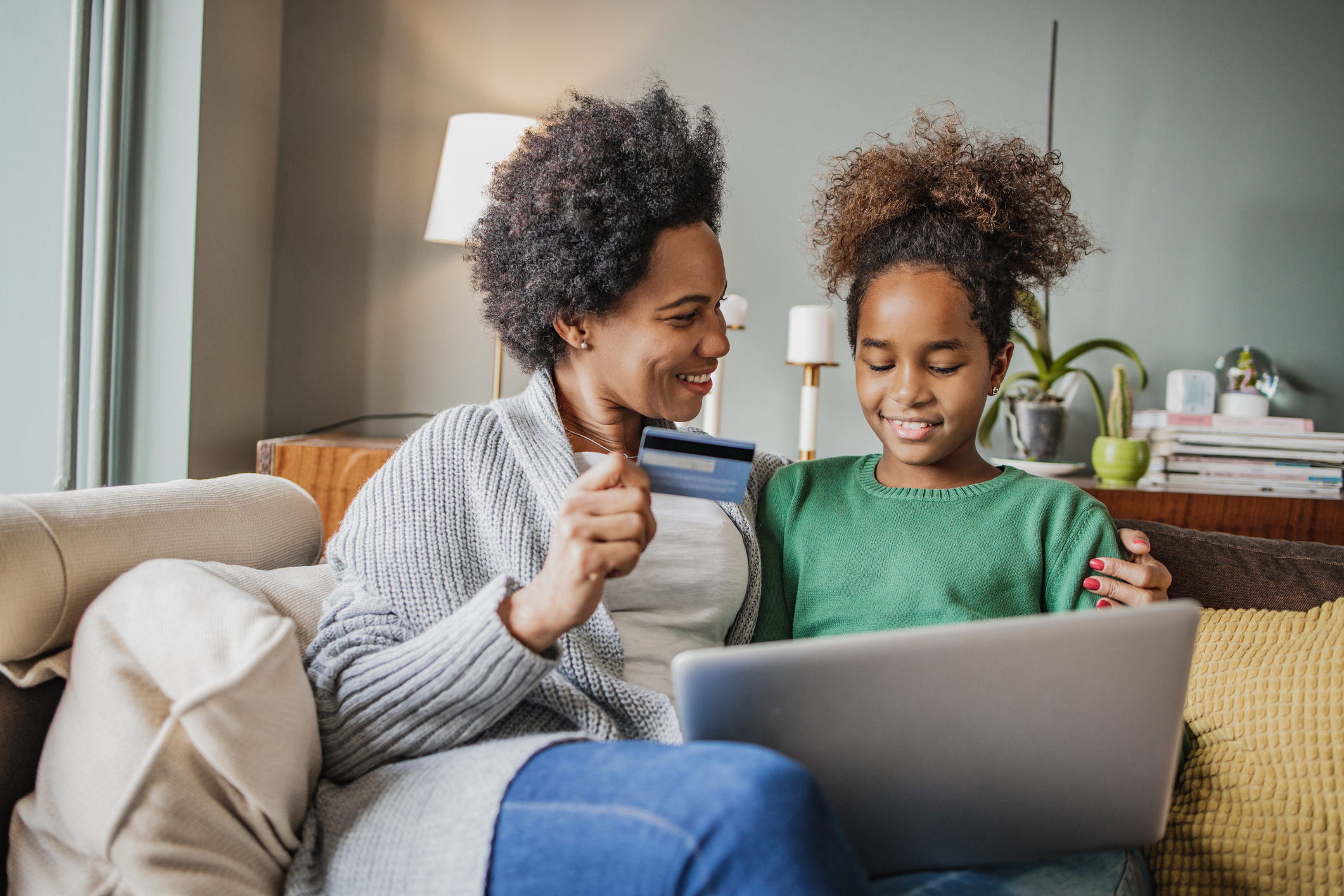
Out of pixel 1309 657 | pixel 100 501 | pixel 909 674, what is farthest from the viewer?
pixel 1309 657

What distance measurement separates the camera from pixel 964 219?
1149 mm

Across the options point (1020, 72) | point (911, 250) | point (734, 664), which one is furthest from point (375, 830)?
point (1020, 72)

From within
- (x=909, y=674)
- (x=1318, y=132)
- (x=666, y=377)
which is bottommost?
(x=909, y=674)

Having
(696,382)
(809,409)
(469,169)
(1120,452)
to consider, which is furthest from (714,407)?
(696,382)

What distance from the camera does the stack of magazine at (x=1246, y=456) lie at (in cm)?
202

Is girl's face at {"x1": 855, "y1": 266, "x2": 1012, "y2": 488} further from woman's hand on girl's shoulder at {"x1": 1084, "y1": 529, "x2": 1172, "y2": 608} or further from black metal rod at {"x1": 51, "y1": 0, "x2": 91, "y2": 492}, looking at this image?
black metal rod at {"x1": 51, "y1": 0, "x2": 91, "y2": 492}

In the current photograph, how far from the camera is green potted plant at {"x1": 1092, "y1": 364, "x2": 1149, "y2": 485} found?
78.1 inches

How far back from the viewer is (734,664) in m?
0.63

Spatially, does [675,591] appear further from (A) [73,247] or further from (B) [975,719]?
(A) [73,247]

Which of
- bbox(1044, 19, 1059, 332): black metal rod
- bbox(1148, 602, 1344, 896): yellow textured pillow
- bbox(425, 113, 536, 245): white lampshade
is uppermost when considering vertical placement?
bbox(1044, 19, 1059, 332): black metal rod

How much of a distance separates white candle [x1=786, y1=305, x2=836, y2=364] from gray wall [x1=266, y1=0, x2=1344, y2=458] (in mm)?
306

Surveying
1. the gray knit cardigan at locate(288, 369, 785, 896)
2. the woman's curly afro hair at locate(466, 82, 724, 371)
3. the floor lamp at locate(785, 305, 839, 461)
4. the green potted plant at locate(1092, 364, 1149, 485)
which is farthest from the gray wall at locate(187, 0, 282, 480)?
the green potted plant at locate(1092, 364, 1149, 485)

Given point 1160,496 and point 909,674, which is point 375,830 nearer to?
point 909,674

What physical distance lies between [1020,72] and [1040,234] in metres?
1.51
